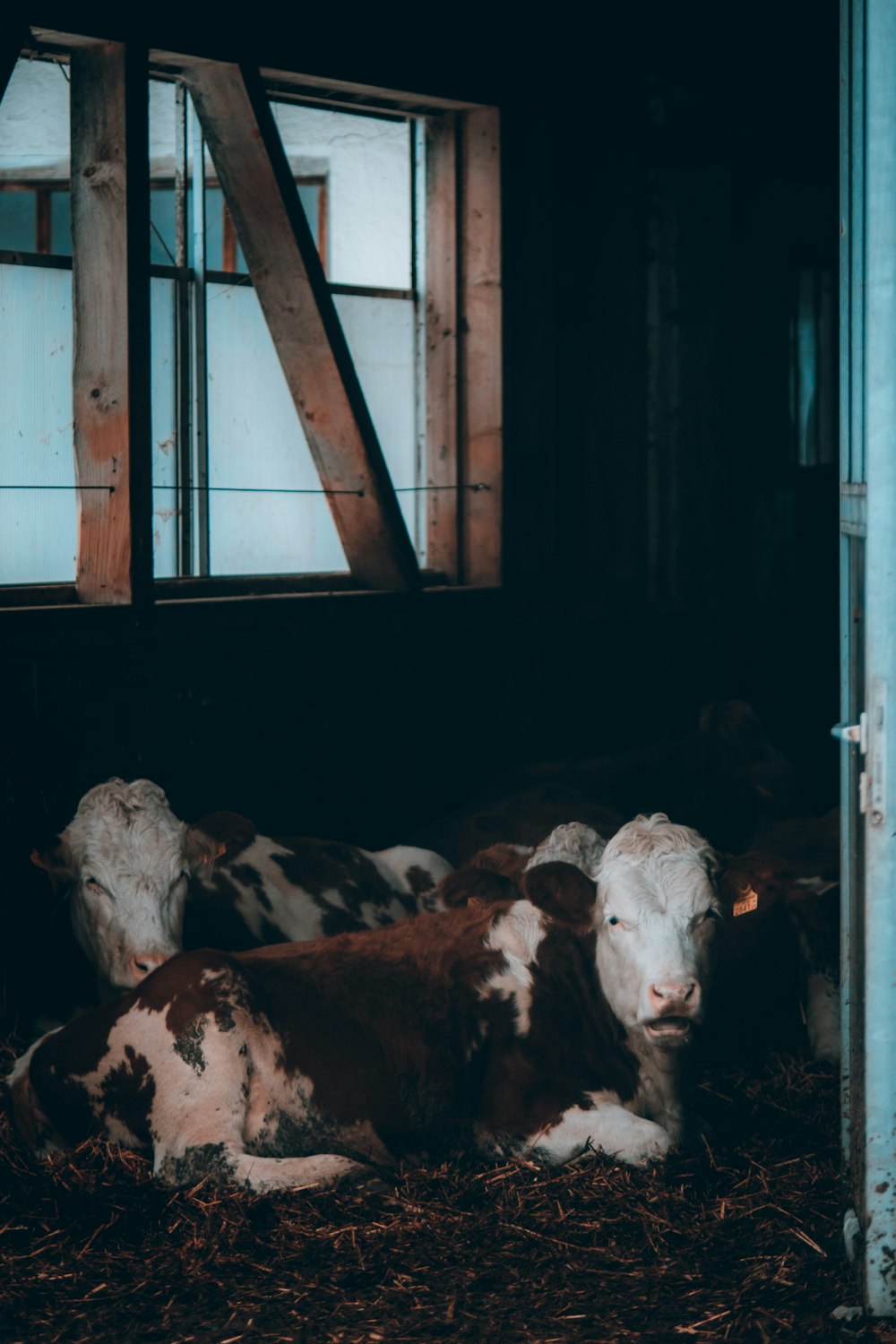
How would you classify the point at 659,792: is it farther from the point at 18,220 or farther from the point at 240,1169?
the point at 240,1169

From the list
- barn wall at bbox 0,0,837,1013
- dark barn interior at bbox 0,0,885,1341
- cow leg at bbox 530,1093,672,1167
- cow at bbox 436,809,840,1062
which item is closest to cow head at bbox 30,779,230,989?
dark barn interior at bbox 0,0,885,1341

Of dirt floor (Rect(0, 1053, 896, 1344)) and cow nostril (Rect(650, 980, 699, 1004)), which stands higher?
cow nostril (Rect(650, 980, 699, 1004))

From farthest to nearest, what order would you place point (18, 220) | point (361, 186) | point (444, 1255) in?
point (361, 186)
point (18, 220)
point (444, 1255)

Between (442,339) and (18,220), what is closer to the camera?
(18,220)

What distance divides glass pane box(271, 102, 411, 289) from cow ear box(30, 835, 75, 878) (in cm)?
351

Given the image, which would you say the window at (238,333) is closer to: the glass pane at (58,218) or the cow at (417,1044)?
the glass pane at (58,218)

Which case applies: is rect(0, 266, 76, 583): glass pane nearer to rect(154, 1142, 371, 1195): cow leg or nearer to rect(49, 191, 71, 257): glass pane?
rect(49, 191, 71, 257): glass pane

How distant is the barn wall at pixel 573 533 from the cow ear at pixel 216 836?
0.77 m

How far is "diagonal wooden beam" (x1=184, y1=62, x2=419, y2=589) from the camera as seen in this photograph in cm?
734

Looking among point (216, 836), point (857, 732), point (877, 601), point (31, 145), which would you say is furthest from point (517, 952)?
point (31, 145)

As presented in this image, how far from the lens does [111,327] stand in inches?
266

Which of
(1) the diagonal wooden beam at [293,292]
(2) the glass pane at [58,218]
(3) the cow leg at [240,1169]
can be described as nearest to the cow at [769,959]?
(3) the cow leg at [240,1169]

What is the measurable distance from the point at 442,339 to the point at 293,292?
52.4 inches

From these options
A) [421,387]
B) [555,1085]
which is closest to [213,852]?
[555,1085]
